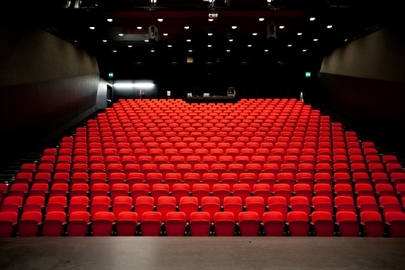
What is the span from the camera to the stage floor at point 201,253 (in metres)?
3.50

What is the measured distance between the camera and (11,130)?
827 centimetres

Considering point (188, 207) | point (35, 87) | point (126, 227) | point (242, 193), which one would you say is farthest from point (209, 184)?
point (35, 87)

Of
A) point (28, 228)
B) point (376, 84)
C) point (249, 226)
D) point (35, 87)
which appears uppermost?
point (376, 84)

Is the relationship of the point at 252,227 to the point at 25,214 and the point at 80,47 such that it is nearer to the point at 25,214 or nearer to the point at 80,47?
the point at 25,214

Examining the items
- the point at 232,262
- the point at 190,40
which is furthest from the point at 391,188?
the point at 190,40

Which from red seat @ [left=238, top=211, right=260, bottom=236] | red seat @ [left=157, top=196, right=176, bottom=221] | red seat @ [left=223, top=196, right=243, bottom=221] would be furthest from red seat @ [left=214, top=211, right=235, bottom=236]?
red seat @ [left=157, top=196, right=176, bottom=221]

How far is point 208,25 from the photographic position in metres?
12.1

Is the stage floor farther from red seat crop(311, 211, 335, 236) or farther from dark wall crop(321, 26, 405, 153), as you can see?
dark wall crop(321, 26, 405, 153)

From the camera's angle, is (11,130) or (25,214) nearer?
(25,214)

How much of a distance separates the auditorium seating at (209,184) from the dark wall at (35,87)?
2.86ft

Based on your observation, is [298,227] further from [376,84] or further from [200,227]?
[376,84]

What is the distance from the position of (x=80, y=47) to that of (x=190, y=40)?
372 centimetres

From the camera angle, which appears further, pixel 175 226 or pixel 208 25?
pixel 208 25

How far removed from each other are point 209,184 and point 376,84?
5726 millimetres
